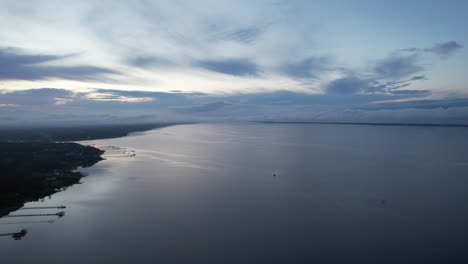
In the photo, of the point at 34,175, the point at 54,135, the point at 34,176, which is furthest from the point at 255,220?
→ the point at 54,135

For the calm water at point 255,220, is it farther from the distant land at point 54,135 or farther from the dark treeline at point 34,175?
the distant land at point 54,135

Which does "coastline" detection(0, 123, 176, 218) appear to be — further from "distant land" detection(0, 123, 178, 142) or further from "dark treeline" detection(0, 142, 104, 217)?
"distant land" detection(0, 123, 178, 142)


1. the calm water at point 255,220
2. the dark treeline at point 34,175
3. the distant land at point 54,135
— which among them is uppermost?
the distant land at point 54,135

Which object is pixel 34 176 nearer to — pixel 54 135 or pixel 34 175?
pixel 34 175

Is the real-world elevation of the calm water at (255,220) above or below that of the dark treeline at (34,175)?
below

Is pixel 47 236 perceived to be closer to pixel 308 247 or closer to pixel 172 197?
pixel 172 197

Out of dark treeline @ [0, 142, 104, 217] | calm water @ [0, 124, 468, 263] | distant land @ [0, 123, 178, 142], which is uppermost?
distant land @ [0, 123, 178, 142]

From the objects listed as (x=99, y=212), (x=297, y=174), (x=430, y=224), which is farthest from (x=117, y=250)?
(x=297, y=174)

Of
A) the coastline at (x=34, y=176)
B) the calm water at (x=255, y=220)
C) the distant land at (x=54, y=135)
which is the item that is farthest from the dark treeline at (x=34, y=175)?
the distant land at (x=54, y=135)

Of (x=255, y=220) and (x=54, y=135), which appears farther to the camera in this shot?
(x=54, y=135)

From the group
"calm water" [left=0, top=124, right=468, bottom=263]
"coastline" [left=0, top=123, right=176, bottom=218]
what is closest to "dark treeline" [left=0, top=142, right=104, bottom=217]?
"coastline" [left=0, top=123, right=176, bottom=218]

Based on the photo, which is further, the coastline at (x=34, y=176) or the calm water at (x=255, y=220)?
the coastline at (x=34, y=176)

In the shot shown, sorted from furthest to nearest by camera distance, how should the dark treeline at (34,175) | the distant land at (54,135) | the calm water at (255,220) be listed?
the distant land at (54,135), the dark treeline at (34,175), the calm water at (255,220)
